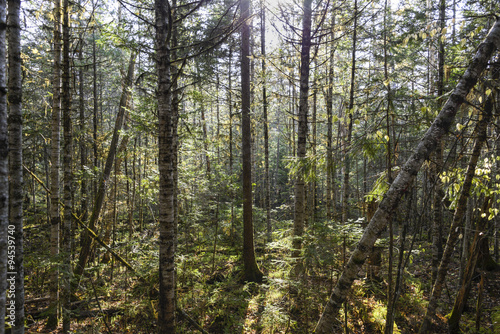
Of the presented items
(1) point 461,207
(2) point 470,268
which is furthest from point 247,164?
(2) point 470,268

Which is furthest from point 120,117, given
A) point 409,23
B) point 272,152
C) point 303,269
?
point 272,152

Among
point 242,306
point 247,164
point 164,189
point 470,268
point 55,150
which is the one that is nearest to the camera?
point 164,189

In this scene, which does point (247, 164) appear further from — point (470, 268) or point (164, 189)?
point (470, 268)

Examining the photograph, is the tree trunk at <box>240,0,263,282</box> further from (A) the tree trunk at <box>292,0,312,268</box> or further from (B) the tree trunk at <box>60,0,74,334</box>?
(B) the tree trunk at <box>60,0,74,334</box>

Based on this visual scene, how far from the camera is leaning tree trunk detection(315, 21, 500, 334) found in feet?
8.94

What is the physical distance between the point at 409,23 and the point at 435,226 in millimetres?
6298

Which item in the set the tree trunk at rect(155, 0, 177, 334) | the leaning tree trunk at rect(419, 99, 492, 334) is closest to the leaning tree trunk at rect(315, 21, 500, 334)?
the leaning tree trunk at rect(419, 99, 492, 334)

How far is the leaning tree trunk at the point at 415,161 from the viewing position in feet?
8.94

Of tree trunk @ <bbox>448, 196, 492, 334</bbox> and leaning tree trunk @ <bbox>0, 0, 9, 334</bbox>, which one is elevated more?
leaning tree trunk @ <bbox>0, 0, 9, 334</bbox>

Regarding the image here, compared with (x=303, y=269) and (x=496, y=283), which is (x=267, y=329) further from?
(x=496, y=283)

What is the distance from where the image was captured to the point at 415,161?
290cm

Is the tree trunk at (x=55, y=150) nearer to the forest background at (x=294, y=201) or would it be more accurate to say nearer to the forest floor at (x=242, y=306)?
the forest background at (x=294, y=201)

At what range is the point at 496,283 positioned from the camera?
27.1 ft

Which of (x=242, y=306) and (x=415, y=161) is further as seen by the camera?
(x=242, y=306)
